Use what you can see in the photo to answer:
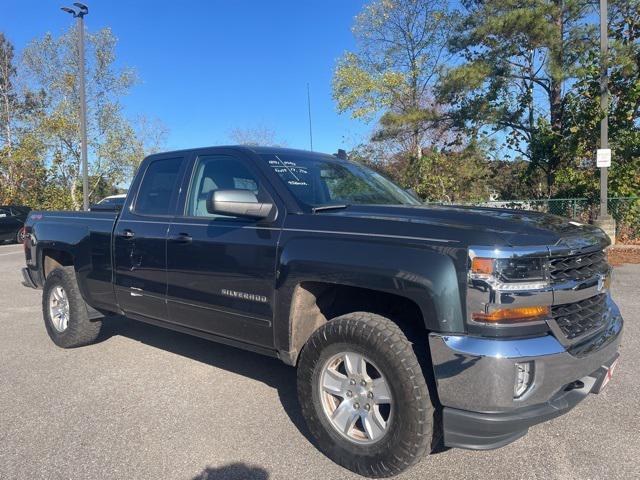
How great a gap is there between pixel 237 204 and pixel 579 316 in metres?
2.10

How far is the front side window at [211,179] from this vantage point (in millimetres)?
3945

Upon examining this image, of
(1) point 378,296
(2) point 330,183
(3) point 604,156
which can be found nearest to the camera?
(1) point 378,296

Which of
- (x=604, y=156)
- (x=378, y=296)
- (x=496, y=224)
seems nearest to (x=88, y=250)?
(x=378, y=296)

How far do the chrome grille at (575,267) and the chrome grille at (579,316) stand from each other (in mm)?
151

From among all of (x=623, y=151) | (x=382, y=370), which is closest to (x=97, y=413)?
(x=382, y=370)

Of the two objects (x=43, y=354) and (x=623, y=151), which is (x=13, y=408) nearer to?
(x=43, y=354)

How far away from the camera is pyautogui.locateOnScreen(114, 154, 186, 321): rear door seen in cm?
423

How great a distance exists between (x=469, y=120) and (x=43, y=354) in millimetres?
16000

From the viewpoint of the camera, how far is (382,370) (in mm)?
2816

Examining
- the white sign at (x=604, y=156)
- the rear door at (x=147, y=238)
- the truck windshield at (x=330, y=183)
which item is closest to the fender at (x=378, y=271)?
the truck windshield at (x=330, y=183)

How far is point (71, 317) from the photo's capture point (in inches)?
208

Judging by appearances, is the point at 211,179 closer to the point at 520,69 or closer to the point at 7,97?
the point at 520,69

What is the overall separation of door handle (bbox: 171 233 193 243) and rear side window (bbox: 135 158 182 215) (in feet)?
1.19

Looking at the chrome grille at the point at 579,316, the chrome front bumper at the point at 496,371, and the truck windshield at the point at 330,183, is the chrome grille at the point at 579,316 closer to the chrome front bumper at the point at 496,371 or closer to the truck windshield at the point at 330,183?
the chrome front bumper at the point at 496,371
